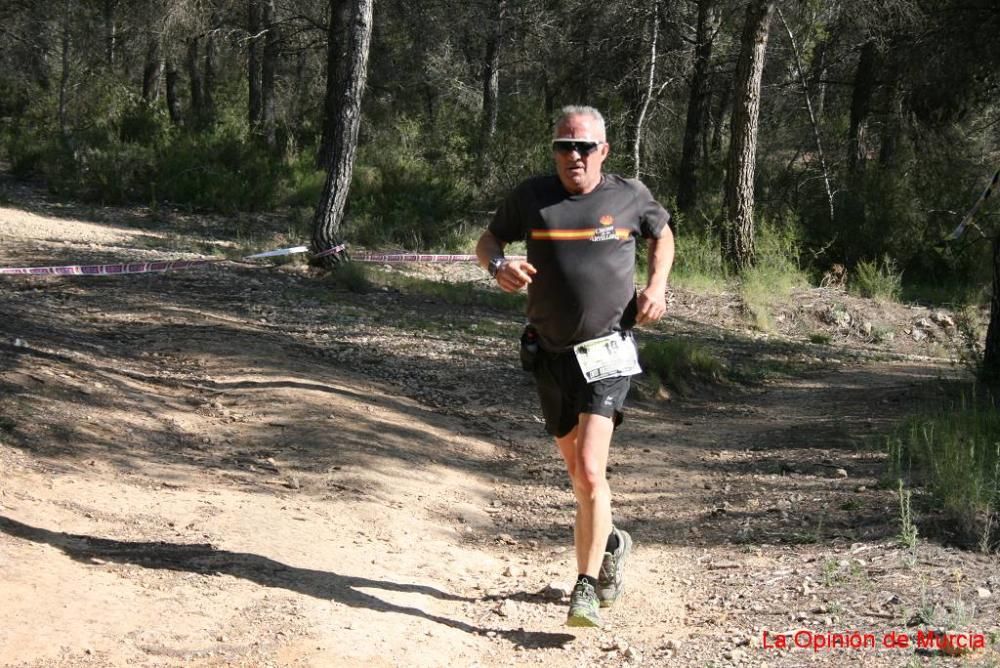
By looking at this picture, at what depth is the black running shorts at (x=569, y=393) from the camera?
4.49 m

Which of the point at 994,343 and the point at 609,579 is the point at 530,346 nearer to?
the point at 609,579

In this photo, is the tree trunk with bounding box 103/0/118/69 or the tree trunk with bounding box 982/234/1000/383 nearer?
the tree trunk with bounding box 982/234/1000/383

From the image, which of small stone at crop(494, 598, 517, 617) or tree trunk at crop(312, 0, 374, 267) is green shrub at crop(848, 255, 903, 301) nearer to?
tree trunk at crop(312, 0, 374, 267)

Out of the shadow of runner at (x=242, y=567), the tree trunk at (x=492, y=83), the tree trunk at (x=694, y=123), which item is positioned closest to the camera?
the shadow of runner at (x=242, y=567)

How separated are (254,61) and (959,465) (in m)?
23.6

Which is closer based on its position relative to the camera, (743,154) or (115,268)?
(115,268)

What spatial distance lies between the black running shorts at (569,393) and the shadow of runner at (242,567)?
0.93m

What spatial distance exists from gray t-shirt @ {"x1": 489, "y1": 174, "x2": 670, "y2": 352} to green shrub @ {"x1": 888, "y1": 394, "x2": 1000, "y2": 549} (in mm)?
2043

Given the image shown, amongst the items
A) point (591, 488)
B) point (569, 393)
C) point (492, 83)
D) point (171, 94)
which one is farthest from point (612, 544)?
point (171, 94)

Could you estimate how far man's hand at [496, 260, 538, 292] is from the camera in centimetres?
432

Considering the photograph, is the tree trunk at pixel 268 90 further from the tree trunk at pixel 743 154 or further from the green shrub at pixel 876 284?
the green shrub at pixel 876 284

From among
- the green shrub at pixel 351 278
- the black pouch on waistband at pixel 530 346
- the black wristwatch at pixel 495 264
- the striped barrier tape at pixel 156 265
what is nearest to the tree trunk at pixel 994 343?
Answer: the striped barrier tape at pixel 156 265

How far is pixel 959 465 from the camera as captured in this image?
17.9 feet

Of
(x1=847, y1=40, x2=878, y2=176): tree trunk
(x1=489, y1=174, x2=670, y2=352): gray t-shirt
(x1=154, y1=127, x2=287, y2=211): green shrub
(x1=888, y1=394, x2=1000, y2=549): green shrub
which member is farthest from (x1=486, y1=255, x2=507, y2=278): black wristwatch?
(x1=847, y1=40, x2=878, y2=176): tree trunk
